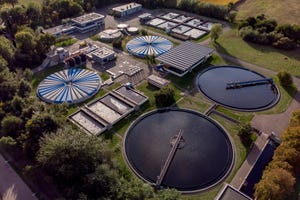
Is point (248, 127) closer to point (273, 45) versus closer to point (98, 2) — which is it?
point (273, 45)

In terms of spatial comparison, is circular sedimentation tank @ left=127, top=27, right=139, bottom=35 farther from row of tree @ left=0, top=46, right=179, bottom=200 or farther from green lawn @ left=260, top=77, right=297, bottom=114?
green lawn @ left=260, top=77, right=297, bottom=114

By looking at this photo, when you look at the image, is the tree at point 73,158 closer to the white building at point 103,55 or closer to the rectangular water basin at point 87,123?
the rectangular water basin at point 87,123

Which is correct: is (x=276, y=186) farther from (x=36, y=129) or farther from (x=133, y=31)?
(x=133, y=31)

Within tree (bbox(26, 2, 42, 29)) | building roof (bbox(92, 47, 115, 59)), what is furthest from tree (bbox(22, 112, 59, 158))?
tree (bbox(26, 2, 42, 29))

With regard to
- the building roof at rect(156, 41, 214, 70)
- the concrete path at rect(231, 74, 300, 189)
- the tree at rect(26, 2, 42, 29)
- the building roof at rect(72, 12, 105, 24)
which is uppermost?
the tree at rect(26, 2, 42, 29)

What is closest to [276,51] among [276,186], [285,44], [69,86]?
[285,44]

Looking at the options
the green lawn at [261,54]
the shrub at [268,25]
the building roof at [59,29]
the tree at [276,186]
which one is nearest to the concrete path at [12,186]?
the tree at [276,186]
